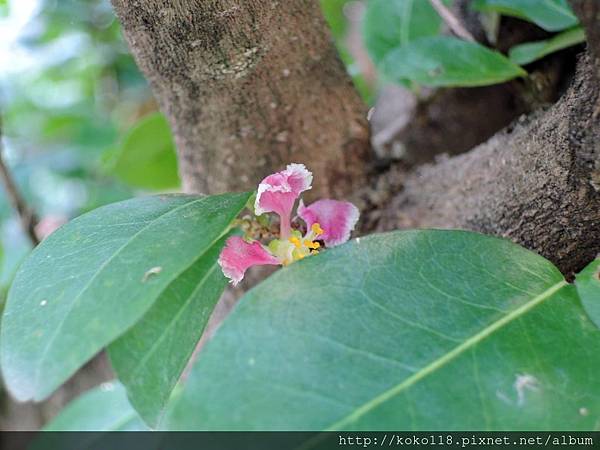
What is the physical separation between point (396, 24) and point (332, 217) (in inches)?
20.2

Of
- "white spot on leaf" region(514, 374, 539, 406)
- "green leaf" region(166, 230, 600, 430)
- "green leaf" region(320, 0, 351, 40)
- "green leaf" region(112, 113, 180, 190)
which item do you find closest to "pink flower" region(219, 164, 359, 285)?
"green leaf" region(166, 230, 600, 430)

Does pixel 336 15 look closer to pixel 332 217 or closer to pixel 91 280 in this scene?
pixel 332 217

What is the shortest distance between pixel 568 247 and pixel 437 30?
58 cm

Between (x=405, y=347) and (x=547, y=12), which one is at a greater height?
(x=547, y=12)

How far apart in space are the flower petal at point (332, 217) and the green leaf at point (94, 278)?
0.14 metres

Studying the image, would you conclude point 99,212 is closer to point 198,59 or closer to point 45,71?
point 198,59

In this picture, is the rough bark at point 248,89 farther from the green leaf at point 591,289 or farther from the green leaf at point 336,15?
the green leaf at point 336,15

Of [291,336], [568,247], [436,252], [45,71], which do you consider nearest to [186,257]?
[291,336]

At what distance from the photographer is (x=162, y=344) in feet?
2.05

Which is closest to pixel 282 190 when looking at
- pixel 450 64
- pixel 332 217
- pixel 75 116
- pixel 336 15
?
pixel 332 217

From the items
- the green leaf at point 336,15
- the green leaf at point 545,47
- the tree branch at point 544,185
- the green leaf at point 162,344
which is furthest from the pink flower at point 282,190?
the green leaf at point 336,15

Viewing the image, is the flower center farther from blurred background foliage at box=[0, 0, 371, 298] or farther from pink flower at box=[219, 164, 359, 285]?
blurred background foliage at box=[0, 0, 371, 298]

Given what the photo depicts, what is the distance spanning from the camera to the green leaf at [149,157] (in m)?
1.26

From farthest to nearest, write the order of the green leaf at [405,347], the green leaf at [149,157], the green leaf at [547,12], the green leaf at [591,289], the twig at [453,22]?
the green leaf at [149,157] → the twig at [453,22] → the green leaf at [547,12] → the green leaf at [591,289] → the green leaf at [405,347]
